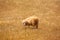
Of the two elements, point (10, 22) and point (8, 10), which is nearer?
point (10, 22)

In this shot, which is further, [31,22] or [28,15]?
[28,15]

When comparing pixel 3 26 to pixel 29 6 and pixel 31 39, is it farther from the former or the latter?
pixel 29 6

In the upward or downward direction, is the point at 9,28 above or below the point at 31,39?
above

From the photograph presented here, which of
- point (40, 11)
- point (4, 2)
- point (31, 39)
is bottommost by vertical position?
point (31, 39)

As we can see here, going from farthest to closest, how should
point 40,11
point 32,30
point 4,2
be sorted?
point 4,2
point 40,11
point 32,30

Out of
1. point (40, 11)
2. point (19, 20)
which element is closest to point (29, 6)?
point (40, 11)

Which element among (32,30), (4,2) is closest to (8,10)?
(4,2)

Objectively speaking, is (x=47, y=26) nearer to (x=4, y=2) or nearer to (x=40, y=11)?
(x=40, y=11)

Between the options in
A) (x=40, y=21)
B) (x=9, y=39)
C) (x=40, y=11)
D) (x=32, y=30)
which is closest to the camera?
(x=9, y=39)
